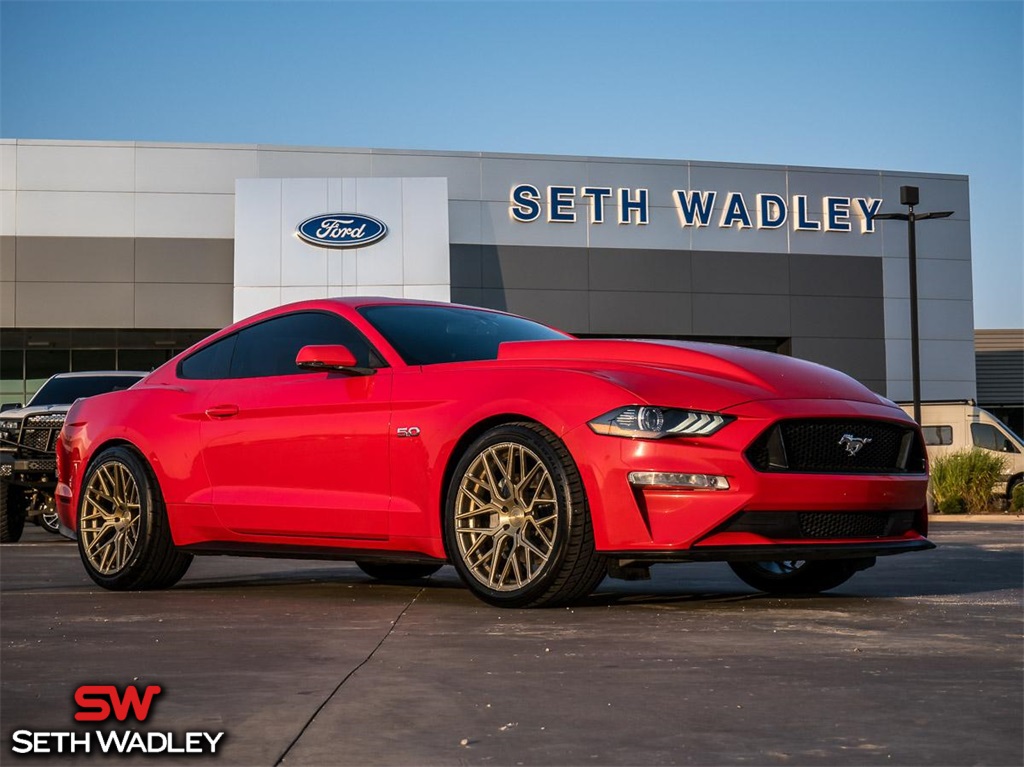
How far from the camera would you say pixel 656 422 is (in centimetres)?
572

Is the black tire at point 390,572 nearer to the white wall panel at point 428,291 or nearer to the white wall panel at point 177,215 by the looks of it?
the white wall panel at point 428,291

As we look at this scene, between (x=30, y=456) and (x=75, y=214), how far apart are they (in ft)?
81.2

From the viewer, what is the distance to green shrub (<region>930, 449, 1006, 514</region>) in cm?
2359

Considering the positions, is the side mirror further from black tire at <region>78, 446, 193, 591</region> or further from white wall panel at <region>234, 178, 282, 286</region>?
white wall panel at <region>234, 178, 282, 286</region>

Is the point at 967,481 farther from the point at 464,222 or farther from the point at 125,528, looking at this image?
the point at 125,528

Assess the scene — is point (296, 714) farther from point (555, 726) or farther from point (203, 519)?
point (203, 519)

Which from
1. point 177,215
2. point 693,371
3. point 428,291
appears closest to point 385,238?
point 428,291

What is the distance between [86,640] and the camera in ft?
16.9

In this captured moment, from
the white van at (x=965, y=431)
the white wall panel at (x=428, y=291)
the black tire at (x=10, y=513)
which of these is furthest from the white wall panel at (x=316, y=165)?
the black tire at (x=10, y=513)

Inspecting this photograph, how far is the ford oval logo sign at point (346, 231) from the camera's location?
3434 cm

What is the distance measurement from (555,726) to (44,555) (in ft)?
28.4

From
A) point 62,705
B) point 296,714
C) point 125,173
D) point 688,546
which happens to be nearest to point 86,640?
point 62,705

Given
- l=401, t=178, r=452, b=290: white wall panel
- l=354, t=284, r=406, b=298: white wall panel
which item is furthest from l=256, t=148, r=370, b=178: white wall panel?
l=354, t=284, r=406, b=298: white wall panel

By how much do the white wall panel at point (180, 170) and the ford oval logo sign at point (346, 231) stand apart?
169 inches
